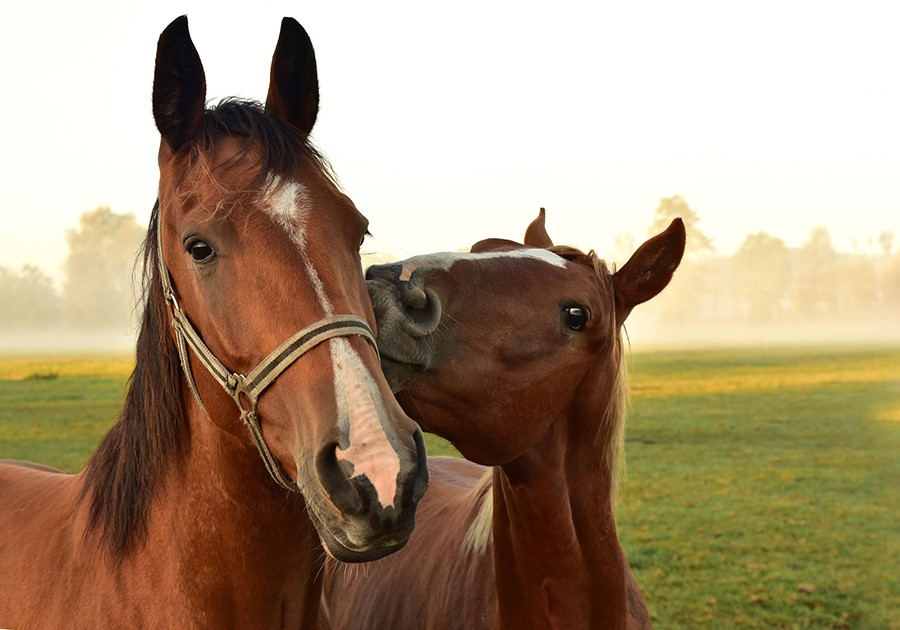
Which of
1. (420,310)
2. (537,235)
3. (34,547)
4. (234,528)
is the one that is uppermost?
(537,235)

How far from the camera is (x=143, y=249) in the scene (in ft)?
7.73

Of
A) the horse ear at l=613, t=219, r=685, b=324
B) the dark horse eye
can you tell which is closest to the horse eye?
the dark horse eye

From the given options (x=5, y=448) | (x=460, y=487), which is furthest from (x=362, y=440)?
(x=5, y=448)

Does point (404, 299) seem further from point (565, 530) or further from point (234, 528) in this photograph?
point (565, 530)

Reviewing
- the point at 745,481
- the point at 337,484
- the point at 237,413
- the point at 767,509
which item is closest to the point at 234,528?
the point at 237,413

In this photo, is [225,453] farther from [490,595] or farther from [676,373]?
[676,373]

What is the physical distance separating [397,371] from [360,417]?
0.82 meters

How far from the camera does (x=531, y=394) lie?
277cm

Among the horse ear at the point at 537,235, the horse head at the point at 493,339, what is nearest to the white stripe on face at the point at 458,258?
the horse head at the point at 493,339

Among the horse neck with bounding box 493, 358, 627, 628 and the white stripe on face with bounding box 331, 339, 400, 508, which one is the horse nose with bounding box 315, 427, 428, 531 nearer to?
the white stripe on face with bounding box 331, 339, 400, 508

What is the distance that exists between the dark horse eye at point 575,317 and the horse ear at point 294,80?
1.14 metres

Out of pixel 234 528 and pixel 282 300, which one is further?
pixel 234 528

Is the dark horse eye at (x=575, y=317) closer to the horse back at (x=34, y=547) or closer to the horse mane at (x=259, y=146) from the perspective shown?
the horse mane at (x=259, y=146)

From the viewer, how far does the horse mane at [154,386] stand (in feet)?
7.06
